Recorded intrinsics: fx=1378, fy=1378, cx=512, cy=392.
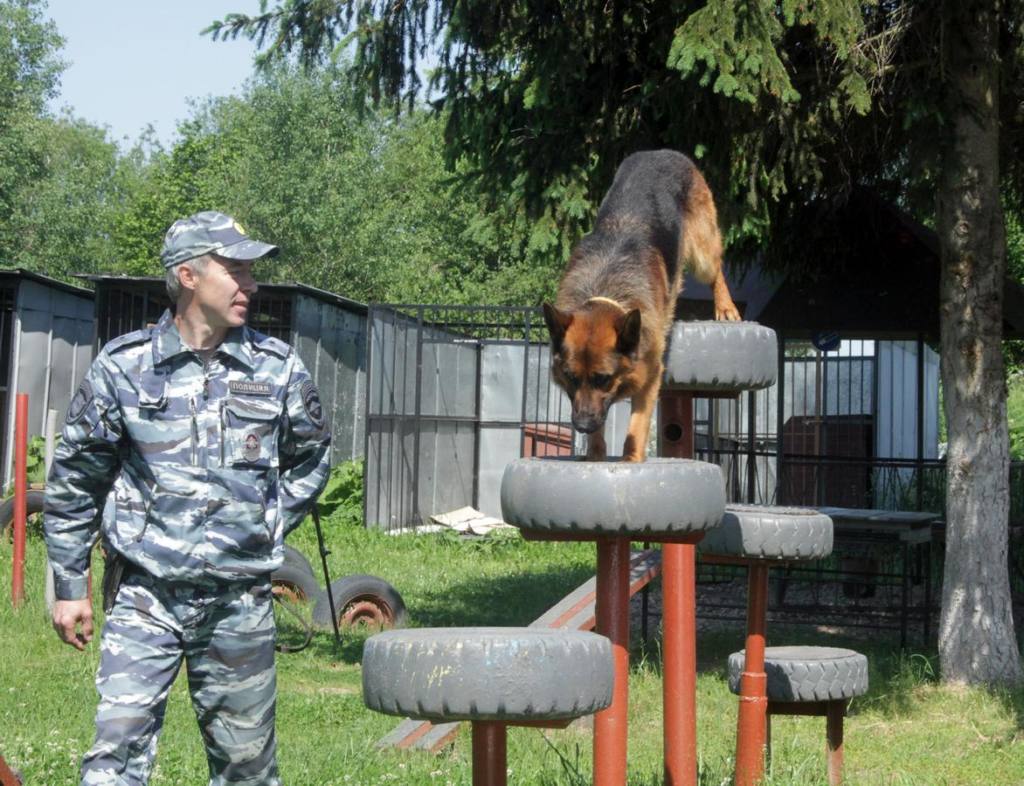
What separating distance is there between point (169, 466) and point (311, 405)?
49 cm

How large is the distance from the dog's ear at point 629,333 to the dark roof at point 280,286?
40.8 ft

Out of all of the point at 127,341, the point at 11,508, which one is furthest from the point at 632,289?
the point at 11,508

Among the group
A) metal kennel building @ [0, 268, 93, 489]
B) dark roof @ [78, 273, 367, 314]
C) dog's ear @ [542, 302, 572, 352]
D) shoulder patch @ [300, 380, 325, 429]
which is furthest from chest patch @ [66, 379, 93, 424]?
metal kennel building @ [0, 268, 93, 489]

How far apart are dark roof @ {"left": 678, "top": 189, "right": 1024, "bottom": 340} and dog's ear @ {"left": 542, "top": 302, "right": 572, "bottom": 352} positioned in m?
6.23

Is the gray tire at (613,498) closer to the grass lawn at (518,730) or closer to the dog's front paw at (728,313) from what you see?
the grass lawn at (518,730)

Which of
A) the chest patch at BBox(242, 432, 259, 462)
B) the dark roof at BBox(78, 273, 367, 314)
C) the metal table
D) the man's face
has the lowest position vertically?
the metal table

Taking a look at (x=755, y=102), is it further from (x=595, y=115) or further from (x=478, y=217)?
(x=478, y=217)

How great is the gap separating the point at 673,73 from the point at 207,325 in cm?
504

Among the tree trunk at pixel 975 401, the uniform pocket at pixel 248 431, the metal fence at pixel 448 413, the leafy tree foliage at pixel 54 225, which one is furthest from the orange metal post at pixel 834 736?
the leafy tree foliage at pixel 54 225

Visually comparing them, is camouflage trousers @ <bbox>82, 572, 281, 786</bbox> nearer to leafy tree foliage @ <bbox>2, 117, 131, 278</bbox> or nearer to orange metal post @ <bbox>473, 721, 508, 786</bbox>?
orange metal post @ <bbox>473, 721, 508, 786</bbox>

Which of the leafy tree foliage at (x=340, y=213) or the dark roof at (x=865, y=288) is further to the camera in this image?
the leafy tree foliage at (x=340, y=213)

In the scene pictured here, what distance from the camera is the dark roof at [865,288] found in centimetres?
1155

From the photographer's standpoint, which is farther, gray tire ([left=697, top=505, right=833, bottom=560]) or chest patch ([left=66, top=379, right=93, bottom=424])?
gray tire ([left=697, top=505, right=833, bottom=560])

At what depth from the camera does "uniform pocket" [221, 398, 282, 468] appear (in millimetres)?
4055
